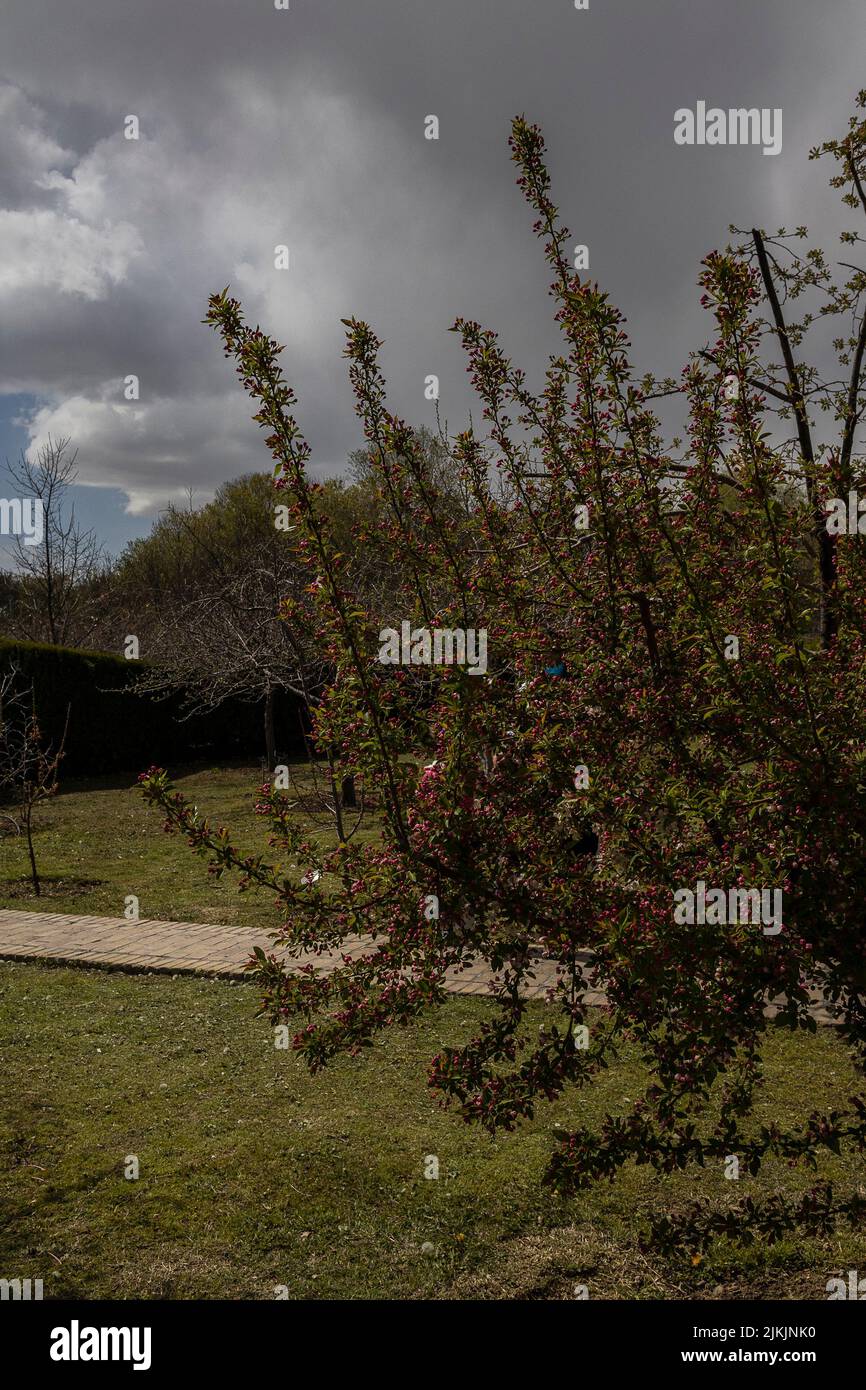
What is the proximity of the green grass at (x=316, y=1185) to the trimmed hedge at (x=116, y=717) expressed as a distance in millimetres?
14592

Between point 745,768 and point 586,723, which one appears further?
point 745,768

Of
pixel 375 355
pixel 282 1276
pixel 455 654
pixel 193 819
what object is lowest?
pixel 282 1276

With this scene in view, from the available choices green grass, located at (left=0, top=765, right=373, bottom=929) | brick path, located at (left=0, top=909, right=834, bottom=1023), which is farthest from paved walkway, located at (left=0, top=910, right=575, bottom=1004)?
green grass, located at (left=0, top=765, right=373, bottom=929)

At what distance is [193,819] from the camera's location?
308cm

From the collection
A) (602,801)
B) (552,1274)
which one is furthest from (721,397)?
(552,1274)

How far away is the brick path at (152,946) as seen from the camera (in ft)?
26.4

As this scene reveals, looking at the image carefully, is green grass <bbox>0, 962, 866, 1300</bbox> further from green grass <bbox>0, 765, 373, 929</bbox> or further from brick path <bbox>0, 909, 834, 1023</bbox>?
green grass <bbox>0, 765, 373, 929</bbox>

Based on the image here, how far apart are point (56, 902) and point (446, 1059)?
29.2ft

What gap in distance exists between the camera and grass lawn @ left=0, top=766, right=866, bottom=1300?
13.5 feet

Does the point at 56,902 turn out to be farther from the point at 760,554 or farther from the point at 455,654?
the point at 760,554

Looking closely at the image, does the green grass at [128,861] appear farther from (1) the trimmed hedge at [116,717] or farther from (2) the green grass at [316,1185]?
(1) the trimmed hedge at [116,717]

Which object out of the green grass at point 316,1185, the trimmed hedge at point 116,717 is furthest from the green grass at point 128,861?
the trimmed hedge at point 116,717

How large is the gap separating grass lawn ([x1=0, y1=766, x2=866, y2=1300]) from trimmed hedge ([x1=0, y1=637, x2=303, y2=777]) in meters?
14.1

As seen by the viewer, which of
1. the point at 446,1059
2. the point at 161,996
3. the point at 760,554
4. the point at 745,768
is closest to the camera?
the point at 760,554
